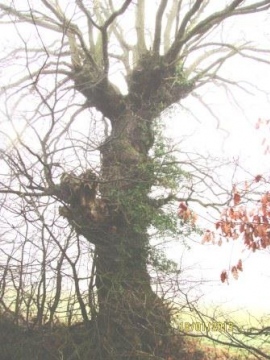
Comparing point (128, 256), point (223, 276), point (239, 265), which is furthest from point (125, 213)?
point (239, 265)

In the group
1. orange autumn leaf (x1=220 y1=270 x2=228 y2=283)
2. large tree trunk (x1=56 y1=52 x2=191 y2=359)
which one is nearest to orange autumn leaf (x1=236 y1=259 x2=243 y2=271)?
orange autumn leaf (x1=220 y1=270 x2=228 y2=283)

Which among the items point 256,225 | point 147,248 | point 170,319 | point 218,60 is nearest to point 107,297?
point 170,319

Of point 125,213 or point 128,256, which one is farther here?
point 125,213

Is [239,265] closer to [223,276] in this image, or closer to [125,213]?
[223,276]

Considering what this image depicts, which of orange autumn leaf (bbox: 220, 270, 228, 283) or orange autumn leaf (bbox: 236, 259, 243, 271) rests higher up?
orange autumn leaf (bbox: 236, 259, 243, 271)

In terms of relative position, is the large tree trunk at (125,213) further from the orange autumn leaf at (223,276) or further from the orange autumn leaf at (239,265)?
the orange autumn leaf at (239,265)

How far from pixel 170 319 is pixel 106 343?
3.23 ft

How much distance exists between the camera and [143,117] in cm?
779

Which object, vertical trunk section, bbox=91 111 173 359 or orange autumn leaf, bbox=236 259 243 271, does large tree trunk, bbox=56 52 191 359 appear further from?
orange autumn leaf, bbox=236 259 243 271

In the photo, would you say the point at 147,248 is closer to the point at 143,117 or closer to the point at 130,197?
the point at 130,197

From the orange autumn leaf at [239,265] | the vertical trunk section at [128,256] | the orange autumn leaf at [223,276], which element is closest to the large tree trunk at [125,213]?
the vertical trunk section at [128,256]

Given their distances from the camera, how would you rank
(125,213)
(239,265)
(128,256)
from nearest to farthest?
(239,265) → (128,256) → (125,213)

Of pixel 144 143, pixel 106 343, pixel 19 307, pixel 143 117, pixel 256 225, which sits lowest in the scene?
pixel 106 343

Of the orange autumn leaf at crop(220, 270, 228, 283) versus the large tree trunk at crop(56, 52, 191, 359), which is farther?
the large tree trunk at crop(56, 52, 191, 359)
